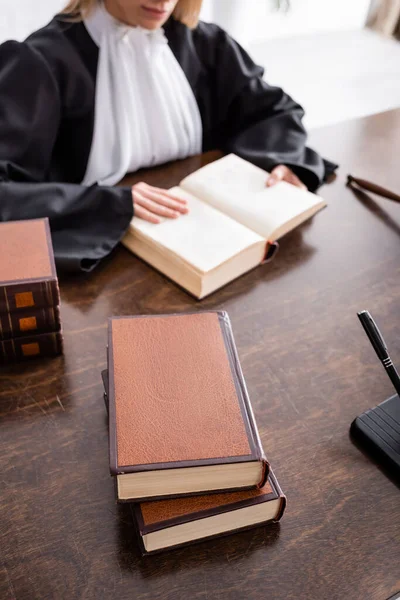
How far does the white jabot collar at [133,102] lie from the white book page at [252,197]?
219 mm

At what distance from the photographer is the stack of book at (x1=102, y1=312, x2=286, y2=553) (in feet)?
2.01

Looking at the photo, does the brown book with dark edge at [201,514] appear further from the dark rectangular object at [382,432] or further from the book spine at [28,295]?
the book spine at [28,295]

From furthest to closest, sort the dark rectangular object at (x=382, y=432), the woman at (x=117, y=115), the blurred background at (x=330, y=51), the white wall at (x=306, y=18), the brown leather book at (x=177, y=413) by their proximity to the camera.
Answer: the white wall at (x=306, y=18)
the blurred background at (x=330, y=51)
the woman at (x=117, y=115)
the dark rectangular object at (x=382, y=432)
the brown leather book at (x=177, y=413)

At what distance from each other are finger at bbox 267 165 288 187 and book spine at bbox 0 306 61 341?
594mm

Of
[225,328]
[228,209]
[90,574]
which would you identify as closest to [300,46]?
[228,209]

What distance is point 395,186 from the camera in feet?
4.38

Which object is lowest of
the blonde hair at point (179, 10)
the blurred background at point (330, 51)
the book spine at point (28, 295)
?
the blurred background at point (330, 51)

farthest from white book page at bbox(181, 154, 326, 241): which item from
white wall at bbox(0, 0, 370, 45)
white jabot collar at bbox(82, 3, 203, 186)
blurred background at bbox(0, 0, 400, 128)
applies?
blurred background at bbox(0, 0, 400, 128)

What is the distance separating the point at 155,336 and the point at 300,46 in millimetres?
3903

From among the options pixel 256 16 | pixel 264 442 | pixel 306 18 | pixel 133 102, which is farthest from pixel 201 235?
pixel 306 18

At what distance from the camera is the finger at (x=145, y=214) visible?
1096 mm

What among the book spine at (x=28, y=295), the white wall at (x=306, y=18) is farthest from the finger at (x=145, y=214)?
the white wall at (x=306, y=18)

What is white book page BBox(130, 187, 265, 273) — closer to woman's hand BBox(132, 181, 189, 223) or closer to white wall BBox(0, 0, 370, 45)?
woman's hand BBox(132, 181, 189, 223)

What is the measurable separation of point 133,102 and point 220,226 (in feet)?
1.67
